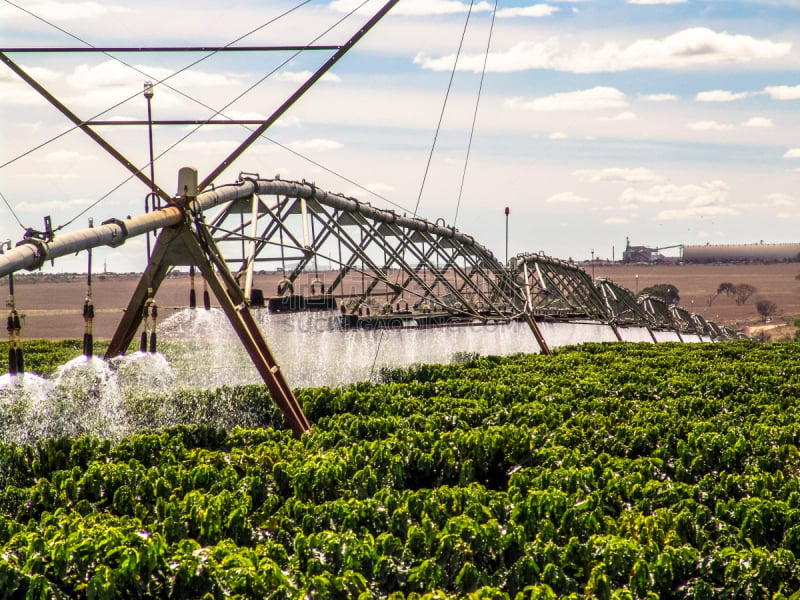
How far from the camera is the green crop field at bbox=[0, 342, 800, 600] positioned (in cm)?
837

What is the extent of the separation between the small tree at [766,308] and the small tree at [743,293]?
203 inches

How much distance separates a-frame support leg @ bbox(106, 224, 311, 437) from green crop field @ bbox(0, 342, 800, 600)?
73 cm

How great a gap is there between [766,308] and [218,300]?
143431 millimetres

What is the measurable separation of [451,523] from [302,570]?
5.16 feet

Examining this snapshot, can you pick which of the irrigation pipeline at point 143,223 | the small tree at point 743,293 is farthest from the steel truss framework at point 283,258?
the small tree at point 743,293

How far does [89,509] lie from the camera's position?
1085cm

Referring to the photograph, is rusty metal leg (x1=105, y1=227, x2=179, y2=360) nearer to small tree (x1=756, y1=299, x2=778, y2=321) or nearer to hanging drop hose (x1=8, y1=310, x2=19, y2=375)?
hanging drop hose (x1=8, y1=310, x2=19, y2=375)

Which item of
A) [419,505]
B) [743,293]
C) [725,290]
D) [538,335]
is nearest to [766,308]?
[743,293]

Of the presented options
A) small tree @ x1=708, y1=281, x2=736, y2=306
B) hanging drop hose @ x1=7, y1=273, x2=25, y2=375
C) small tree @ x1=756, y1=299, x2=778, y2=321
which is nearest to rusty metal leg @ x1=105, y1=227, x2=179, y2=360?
hanging drop hose @ x1=7, y1=273, x2=25, y2=375

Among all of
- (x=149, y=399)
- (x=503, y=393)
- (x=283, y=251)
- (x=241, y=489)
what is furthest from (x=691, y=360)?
(x=241, y=489)

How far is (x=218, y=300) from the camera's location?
15148mm

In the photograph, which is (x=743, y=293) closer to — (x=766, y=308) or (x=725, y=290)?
(x=725, y=290)

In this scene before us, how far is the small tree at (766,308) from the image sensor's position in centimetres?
14500

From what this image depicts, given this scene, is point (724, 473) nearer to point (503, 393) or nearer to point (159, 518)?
point (159, 518)
